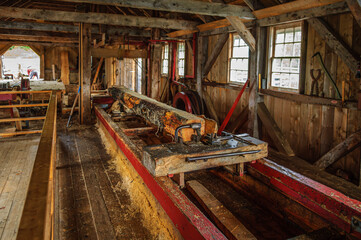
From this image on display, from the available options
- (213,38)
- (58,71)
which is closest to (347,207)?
(213,38)

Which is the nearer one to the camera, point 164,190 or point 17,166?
point 164,190

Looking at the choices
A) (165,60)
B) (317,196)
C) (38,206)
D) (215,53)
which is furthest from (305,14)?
(165,60)

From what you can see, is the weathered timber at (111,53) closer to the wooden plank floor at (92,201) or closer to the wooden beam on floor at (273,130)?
the wooden plank floor at (92,201)

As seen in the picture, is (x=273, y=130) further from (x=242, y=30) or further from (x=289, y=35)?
(x=242, y=30)

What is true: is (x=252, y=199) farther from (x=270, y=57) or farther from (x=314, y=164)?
(x=270, y=57)

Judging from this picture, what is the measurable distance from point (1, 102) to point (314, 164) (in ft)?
26.6

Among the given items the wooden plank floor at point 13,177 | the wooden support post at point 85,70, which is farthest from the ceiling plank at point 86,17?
the wooden plank floor at point 13,177

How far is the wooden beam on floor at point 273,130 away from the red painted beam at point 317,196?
261cm

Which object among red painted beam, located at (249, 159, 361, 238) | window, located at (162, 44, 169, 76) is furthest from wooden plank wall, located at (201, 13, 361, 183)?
window, located at (162, 44, 169, 76)

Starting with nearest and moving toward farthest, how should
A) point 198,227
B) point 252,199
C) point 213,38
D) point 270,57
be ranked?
1. point 198,227
2. point 252,199
3. point 270,57
4. point 213,38

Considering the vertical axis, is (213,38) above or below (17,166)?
above

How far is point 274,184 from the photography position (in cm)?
290

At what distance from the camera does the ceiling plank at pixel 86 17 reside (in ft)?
19.1

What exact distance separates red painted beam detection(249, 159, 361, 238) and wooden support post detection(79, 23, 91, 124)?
18.3 feet
